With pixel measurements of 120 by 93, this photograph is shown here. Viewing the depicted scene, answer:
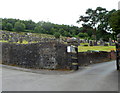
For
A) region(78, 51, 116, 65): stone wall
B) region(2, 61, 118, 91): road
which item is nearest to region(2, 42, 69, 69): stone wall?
region(2, 61, 118, 91): road

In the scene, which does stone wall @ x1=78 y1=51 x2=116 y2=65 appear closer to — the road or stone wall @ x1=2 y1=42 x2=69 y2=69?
stone wall @ x1=2 y1=42 x2=69 y2=69

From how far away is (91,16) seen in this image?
2955 centimetres

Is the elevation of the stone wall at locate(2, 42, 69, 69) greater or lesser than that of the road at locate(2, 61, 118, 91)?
greater

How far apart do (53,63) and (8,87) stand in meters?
5.07

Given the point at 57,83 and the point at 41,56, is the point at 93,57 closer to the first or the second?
the point at 41,56

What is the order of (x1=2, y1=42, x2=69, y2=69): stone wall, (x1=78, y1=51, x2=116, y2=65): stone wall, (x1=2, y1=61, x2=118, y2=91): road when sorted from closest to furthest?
(x1=2, y1=61, x2=118, y2=91): road < (x1=2, y1=42, x2=69, y2=69): stone wall < (x1=78, y1=51, x2=116, y2=65): stone wall

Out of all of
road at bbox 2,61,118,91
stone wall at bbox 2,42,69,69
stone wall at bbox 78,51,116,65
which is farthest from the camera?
stone wall at bbox 78,51,116,65

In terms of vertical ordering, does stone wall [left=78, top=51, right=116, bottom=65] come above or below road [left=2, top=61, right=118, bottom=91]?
above

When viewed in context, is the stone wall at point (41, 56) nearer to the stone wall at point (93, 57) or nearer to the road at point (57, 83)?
the road at point (57, 83)

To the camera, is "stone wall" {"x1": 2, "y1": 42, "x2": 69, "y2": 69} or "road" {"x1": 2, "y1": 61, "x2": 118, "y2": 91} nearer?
"road" {"x1": 2, "y1": 61, "x2": 118, "y2": 91}

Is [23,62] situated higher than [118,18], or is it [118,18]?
[118,18]

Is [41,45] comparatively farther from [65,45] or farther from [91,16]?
[91,16]

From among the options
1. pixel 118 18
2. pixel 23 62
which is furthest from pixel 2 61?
pixel 118 18

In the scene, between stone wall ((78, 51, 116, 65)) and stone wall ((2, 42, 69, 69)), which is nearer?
stone wall ((2, 42, 69, 69))
